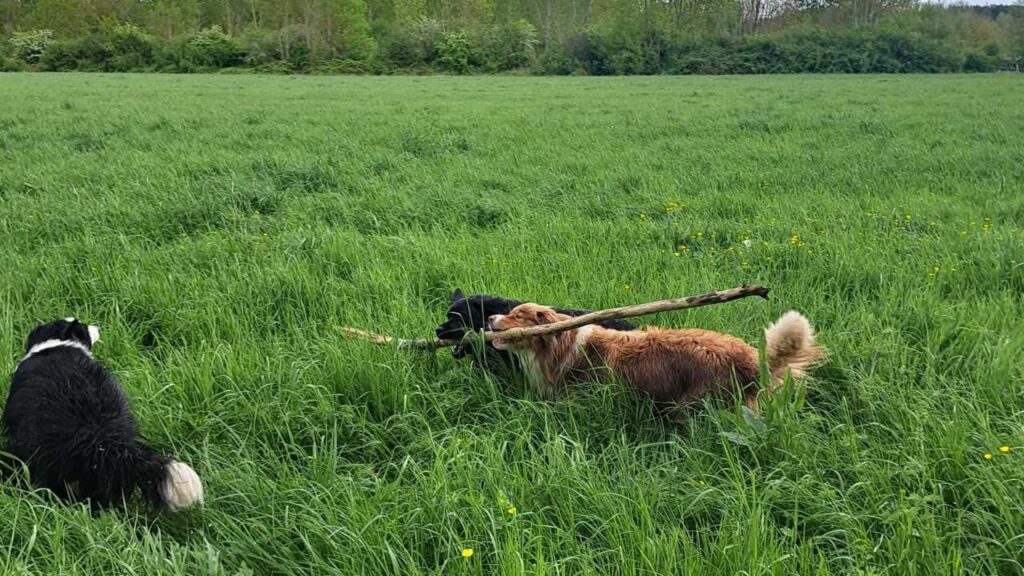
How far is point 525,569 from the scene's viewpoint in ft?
6.04

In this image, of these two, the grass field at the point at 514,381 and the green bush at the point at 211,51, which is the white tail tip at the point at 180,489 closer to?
the grass field at the point at 514,381

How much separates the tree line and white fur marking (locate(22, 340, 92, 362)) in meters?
48.6

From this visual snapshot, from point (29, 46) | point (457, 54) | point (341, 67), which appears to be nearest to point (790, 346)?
point (457, 54)

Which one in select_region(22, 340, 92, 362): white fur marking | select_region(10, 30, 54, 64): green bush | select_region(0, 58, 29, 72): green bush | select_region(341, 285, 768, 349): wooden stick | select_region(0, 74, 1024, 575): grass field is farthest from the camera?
select_region(10, 30, 54, 64): green bush

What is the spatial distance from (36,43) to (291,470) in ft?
219

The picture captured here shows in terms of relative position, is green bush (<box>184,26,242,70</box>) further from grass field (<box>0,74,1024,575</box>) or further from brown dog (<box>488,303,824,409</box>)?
brown dog (<box>488,303,824,409</box>)

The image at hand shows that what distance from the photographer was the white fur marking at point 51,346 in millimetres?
2932

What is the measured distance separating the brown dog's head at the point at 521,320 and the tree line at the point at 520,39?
→ 4807 centimetres

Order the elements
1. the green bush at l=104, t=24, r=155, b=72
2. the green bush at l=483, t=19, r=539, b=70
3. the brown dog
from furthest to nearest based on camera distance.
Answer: the green bush at l=104, t=24, r=155, b=72, the green bush at l=483, t=19, r=539, b=70, the brown dog

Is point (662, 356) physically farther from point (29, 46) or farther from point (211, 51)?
point (29, 46)

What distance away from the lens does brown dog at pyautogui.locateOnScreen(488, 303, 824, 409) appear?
2791mm

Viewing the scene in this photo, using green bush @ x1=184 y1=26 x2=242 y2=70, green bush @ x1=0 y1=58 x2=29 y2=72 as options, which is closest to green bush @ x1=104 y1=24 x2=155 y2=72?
green bush @ x1=184 y1=26 x2=242 y2=70

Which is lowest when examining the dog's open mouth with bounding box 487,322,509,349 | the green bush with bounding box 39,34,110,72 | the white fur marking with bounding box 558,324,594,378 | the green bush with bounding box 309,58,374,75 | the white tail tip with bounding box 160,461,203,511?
the white tail tip with bounding box 160,461,203,511

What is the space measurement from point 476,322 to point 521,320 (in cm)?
30
